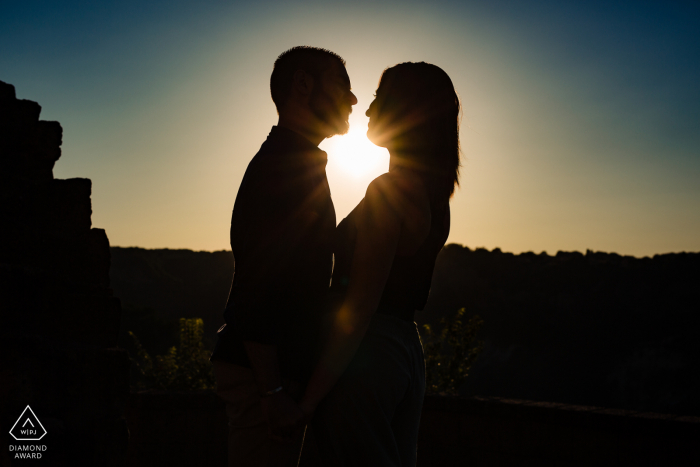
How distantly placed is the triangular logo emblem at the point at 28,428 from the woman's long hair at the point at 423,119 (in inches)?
102

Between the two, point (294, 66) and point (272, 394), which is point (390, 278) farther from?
point (294, 66)

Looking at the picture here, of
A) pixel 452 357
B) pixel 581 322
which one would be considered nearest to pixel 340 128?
pixel 452 357

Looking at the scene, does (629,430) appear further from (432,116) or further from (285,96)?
(285,96)

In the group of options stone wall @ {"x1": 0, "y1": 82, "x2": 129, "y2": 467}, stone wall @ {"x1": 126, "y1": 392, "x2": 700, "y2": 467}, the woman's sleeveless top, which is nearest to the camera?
the woman's sleeveless top

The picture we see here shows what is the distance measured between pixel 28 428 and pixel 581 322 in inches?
1382

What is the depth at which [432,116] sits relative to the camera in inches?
64.6

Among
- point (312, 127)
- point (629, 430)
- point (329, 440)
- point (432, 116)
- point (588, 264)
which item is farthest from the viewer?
point (588, 264)

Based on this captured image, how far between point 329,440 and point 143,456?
3952 millimetres

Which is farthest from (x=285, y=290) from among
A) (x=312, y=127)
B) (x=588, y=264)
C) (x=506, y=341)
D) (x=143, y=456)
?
(x=588, y=264)

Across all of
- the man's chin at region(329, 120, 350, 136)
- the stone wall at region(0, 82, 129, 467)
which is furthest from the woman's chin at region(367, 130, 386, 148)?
the stone wall at region(0, 82, 129, 467)

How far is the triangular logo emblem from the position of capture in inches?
106

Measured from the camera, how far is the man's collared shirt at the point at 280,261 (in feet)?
4.82

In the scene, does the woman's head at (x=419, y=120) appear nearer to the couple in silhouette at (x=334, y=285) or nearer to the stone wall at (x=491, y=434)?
the couple in silhouette at (x=334, y=285)

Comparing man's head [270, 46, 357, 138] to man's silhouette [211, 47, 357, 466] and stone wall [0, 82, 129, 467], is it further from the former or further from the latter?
stone wall [0, 82, 129, 467]
